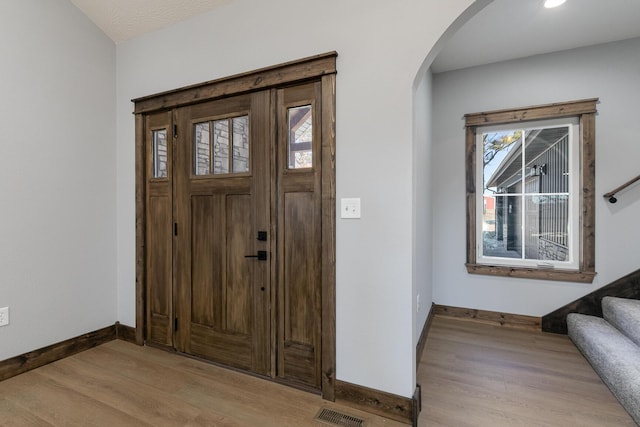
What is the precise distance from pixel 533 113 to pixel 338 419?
11.3ft

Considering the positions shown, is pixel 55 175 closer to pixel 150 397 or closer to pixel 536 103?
pixel 150 397

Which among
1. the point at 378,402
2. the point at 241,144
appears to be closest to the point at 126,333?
the point at 241,144

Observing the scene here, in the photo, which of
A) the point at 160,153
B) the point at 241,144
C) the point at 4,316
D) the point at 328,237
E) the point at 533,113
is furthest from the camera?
the point at 533,113

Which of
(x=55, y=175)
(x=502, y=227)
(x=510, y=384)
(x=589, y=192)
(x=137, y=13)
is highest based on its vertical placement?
(x=137, y=13)

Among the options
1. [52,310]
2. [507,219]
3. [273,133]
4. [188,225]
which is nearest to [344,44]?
[273,133]

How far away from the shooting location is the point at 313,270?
2.01 m

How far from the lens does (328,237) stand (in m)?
1.93

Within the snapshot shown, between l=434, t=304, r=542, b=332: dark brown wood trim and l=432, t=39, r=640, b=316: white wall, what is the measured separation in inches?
2.5

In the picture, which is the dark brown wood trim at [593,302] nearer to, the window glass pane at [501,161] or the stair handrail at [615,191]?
the stair handrail at [615,191]

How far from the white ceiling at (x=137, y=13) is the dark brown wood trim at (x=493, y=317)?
3832 mm

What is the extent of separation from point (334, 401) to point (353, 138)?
1.73 m

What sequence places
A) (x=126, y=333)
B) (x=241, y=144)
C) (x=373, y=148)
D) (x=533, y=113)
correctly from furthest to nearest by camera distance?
(x=533, y=113), (x=126, y=333), (x=241, y=144), (x=373, y=148)

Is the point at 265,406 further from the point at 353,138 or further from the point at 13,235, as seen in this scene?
the point at 13,235

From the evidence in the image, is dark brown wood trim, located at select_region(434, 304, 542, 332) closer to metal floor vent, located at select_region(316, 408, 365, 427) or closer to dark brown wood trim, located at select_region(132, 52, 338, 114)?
metal floor vent, located at select_region(316, 408, 365, 427)
